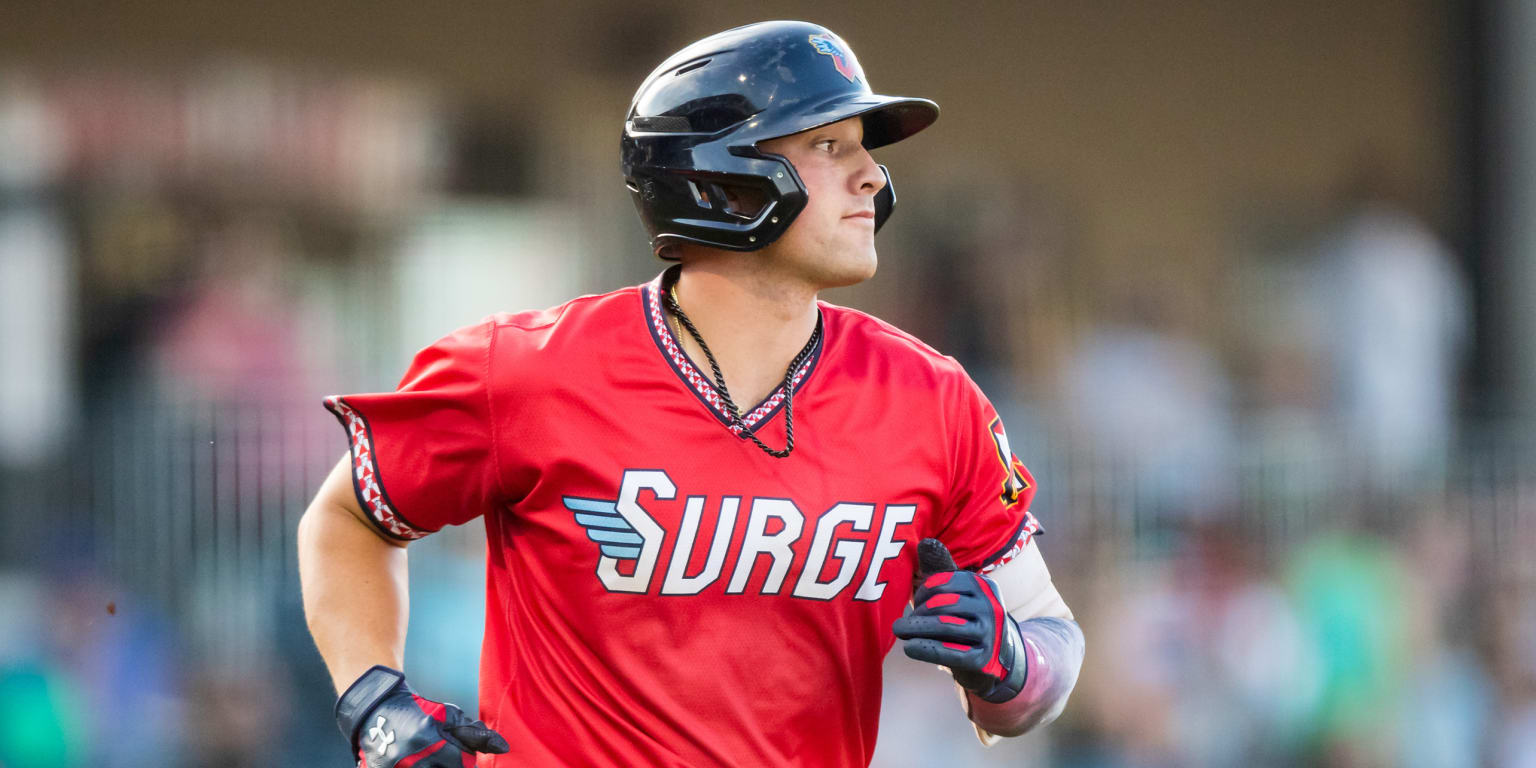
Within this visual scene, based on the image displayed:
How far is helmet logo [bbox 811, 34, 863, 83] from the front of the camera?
137 inches

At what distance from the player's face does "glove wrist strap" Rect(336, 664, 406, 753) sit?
3.43 feet

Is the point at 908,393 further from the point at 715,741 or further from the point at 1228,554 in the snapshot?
the point at 1228,554

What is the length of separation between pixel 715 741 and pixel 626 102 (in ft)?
24.1

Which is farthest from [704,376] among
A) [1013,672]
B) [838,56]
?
[1013,672]

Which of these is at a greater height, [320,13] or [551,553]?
[320,13]

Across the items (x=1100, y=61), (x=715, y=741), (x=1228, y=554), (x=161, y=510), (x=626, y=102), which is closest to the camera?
(x=715, y=741)

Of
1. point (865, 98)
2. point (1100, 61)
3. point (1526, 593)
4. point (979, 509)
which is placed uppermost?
point (1100, 61)

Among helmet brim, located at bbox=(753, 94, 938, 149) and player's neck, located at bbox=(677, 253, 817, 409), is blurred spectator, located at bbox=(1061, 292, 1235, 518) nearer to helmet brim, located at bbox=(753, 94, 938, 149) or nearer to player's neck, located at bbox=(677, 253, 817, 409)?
helmet brim, located at bbox=(753, 94, 938, 149)

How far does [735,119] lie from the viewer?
342cm

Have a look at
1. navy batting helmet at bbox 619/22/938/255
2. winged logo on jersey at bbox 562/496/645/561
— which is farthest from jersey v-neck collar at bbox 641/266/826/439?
winged logo on jersey at bbox 562/496/645/561

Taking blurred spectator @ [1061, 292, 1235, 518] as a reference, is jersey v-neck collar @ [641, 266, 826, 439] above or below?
above

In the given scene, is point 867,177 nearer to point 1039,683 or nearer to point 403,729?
point 1039,683

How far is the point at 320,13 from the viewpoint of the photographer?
9.74m

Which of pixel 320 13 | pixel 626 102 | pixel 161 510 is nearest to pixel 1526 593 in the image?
pixel 626 102
